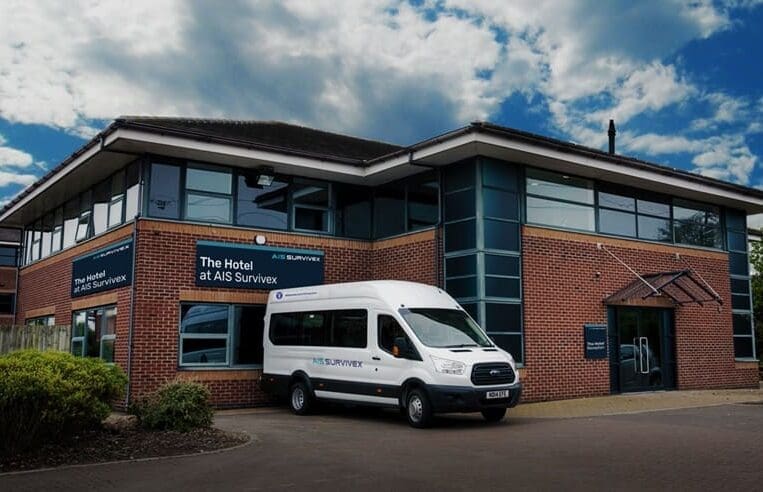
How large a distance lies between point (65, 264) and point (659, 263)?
14.9 m

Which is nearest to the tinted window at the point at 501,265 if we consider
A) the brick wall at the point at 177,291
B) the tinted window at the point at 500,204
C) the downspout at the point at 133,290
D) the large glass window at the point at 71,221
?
the tinted window at the point at 500,204

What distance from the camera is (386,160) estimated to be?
1756cm

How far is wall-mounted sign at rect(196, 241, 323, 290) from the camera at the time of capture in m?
16.5

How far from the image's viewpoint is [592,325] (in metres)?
17.8

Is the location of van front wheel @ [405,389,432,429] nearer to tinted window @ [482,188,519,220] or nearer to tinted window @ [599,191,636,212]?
tinted window @ [482,188,519,220]

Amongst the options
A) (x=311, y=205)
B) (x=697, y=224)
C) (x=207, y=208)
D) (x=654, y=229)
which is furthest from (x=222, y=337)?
(x=697, y=224)

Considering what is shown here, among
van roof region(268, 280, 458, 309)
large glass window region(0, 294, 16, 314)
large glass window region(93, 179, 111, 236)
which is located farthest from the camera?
large glass window region(0, 294, 16, 314)

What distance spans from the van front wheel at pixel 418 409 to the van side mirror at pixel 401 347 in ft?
2.05

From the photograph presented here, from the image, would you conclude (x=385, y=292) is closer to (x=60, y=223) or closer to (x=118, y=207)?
(x=118, y=207)

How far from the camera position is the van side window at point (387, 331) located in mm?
13242

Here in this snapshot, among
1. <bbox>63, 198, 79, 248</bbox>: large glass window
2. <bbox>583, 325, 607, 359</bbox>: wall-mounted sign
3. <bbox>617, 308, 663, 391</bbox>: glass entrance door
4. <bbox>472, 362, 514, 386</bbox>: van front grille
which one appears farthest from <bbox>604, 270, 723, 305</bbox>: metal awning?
<bbox>63, 198, 79, 248</bbox>: large glass window

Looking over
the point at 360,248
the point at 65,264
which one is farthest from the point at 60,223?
the point at 360,248

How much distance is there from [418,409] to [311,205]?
7.06 m

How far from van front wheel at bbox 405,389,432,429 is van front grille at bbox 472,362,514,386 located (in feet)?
2.75
